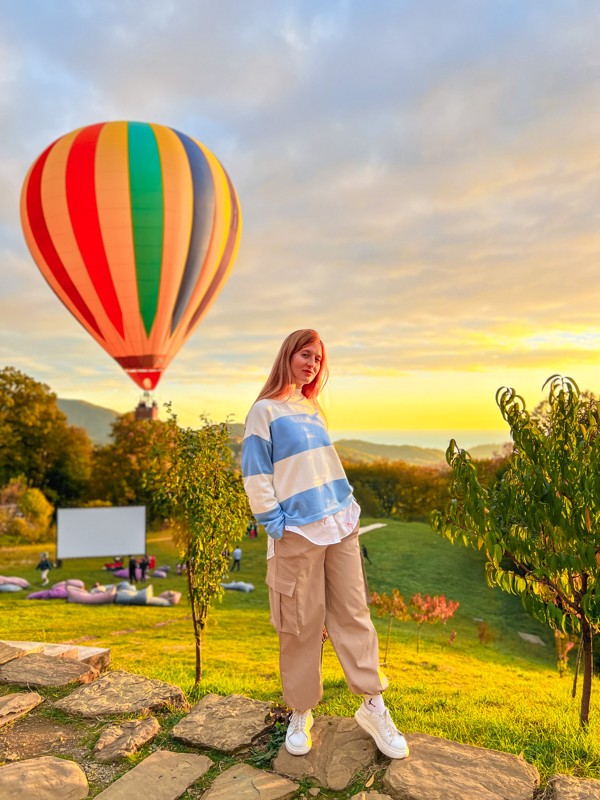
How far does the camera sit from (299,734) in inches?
165

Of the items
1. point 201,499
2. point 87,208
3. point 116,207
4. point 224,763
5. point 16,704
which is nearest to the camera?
point 224,763

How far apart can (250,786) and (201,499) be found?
4253mm

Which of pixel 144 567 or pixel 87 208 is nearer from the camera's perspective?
pixel 87 208

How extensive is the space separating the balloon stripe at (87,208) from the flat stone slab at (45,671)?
22.2 metres

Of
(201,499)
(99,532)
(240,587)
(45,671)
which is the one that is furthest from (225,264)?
(45,671)

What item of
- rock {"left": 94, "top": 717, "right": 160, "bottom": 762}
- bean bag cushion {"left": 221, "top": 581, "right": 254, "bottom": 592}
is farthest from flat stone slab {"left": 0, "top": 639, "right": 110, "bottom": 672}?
bean bag cushion {"left": 221, "top": 581, "right": 254, "bottom": 592}

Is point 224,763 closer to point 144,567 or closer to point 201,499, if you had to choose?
point 201,499

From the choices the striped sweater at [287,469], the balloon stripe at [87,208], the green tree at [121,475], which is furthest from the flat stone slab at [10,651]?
the green tree at [121,475]

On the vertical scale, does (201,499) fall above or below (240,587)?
above

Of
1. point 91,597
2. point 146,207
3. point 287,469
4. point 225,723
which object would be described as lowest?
point 91,597

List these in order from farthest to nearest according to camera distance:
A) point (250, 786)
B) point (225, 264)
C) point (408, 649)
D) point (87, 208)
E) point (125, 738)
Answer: point (225, 264), point (87, 208), point (408, 649), point (125, 738), point (250, 786)

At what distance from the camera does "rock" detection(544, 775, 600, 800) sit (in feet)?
11.8

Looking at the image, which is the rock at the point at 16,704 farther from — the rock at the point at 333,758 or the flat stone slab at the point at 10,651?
the rock at the point at 333,758

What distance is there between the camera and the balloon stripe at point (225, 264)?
28.5 m
